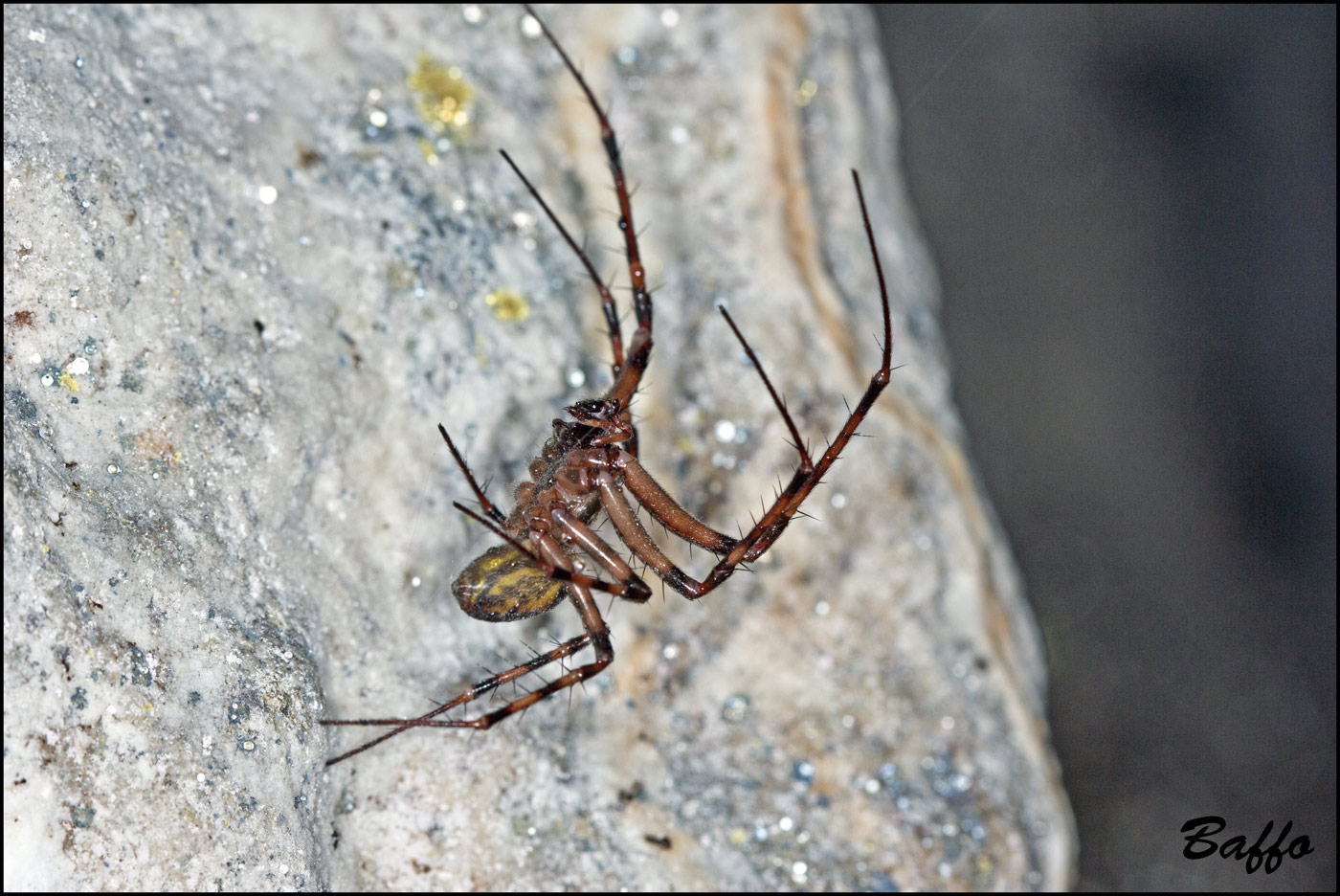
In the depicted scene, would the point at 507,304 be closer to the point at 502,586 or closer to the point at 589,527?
the point at 589,527

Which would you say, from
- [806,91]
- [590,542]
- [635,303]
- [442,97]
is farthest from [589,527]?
[806,91]

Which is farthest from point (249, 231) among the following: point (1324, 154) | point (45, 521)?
point (1324, 154)

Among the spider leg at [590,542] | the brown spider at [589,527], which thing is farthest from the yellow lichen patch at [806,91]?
the spider leg at [590,542]

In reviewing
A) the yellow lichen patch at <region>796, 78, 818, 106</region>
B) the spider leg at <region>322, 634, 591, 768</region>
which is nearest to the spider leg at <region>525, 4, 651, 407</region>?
the spider leg at <region>322, 634, 591, 768</region>

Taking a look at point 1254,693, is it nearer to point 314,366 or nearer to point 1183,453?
point 1183,453

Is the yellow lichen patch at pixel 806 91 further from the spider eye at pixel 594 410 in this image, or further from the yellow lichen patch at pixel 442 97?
the spider eye at pixel 594 410
